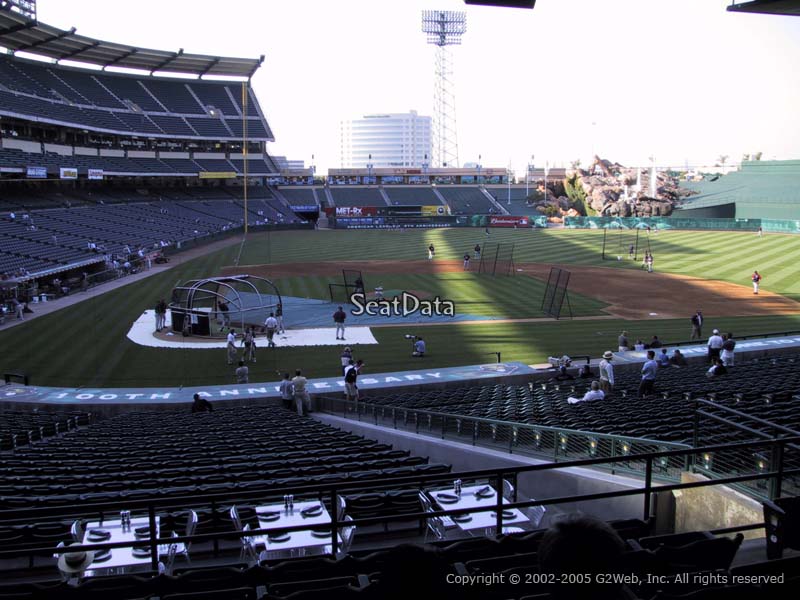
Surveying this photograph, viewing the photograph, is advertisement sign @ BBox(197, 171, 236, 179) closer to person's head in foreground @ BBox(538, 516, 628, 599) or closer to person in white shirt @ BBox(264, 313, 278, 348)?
person in white shirt @ BBox(264, 313, 278, 348)

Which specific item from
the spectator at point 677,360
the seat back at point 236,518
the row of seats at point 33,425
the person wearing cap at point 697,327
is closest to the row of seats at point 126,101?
the row of seats at point 33,425

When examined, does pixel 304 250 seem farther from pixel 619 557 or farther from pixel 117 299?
pixel 619 557

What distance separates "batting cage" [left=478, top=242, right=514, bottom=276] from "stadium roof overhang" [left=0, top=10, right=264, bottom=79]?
4323cm

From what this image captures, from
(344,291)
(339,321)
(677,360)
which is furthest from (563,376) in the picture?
(344,291)

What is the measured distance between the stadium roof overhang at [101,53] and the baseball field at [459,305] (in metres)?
26.9

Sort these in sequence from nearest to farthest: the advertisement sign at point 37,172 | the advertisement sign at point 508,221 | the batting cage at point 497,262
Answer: the batting cage at point 497,262
the advertisement sign at point 37,172
the advertisement sign at point 508,221

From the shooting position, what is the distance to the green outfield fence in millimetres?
74625

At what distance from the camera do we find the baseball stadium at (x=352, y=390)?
14.5ft

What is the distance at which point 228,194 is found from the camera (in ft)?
300

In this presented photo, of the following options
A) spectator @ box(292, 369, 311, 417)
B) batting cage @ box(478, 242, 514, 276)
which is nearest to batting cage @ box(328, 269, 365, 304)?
batting cage @ box(478, 242, 514, 276)

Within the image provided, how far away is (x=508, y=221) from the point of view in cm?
9062

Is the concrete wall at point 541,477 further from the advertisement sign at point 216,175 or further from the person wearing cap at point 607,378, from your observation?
the advertisement sign at point 216,175

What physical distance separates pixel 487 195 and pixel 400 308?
77588 mm

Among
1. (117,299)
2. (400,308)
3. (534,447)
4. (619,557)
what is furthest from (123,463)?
(117,299)
